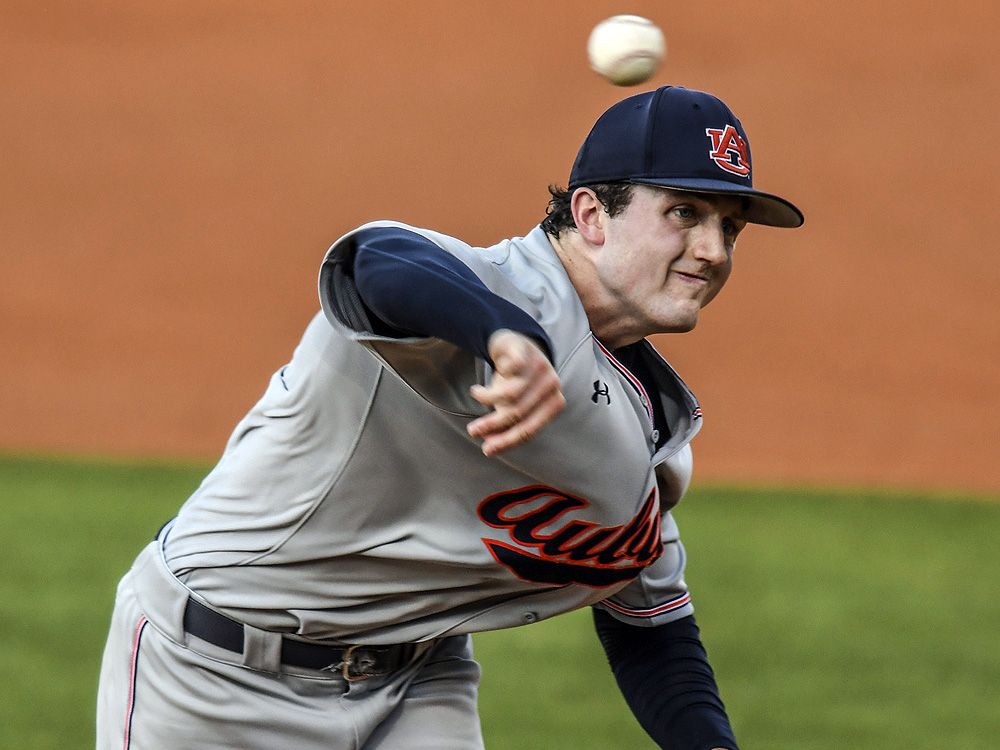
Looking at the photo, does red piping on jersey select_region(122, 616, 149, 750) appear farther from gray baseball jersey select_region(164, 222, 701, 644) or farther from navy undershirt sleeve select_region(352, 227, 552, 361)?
navy undershirt sleeve select_region(352, 227, 552, 361)

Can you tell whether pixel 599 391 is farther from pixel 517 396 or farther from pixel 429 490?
pixel 517 396

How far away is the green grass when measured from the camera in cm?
518

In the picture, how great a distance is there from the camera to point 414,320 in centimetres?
192

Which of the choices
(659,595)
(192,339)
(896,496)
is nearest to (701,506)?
(896,496)

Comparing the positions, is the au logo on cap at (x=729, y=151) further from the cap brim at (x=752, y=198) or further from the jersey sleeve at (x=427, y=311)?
the jersey sleeve at (x=427, y=311)

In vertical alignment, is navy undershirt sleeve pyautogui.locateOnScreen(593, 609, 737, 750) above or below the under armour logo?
below

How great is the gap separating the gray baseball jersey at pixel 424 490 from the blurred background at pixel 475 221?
4822 mm

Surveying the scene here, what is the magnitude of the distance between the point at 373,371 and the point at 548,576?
0.49 metres

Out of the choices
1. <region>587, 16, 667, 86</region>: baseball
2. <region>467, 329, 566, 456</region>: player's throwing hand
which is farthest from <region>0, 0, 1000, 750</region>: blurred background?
<region>467, 329, 566, 456</region>: player's throwing hand

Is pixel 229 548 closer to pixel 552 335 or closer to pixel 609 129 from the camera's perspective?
pixel 552 335

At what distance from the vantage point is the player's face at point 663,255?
2.32 m

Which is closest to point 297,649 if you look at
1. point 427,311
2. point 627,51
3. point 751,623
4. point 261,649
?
point 261,649

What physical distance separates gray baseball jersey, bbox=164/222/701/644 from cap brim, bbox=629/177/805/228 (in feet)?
0.77

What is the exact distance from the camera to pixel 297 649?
2486mm
